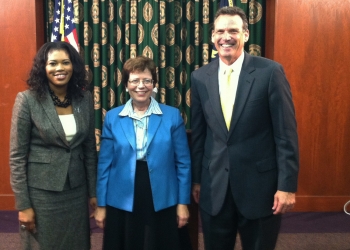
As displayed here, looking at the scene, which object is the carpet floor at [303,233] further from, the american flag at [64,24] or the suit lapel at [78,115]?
the american flag at [64,24]

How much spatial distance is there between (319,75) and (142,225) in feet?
8.58

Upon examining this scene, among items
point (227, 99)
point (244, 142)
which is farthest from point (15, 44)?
point (244, 142)

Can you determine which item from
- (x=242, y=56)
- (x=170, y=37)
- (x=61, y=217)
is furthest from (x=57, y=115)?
(x=170, y=37)

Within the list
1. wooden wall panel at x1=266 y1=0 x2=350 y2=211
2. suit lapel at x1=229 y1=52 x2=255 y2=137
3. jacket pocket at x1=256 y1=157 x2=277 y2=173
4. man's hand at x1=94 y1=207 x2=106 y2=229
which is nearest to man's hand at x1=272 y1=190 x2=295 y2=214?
jacket pocket at x1=256 y1=157 x2=277 y2=173

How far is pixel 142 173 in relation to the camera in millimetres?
1989

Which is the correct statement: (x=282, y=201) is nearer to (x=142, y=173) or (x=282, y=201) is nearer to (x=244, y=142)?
(x=244, y=142)

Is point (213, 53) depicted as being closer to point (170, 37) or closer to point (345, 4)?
point (170, 37)

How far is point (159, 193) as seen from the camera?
199cm

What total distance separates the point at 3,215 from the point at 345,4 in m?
3.95

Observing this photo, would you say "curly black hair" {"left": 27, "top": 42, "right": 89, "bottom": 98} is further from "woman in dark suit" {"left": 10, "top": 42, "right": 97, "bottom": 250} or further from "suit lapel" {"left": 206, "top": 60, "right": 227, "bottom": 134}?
"suit lapel" {"left": 206, "top": 60, "right": 227, "bottom": 134}

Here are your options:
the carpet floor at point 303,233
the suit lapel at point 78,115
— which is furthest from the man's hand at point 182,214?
the carpet floor at point 303,233

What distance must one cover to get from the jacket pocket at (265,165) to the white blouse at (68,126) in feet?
2.99

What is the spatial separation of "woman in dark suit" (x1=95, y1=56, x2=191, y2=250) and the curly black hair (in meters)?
0.22

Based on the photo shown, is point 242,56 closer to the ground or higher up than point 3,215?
higher up
